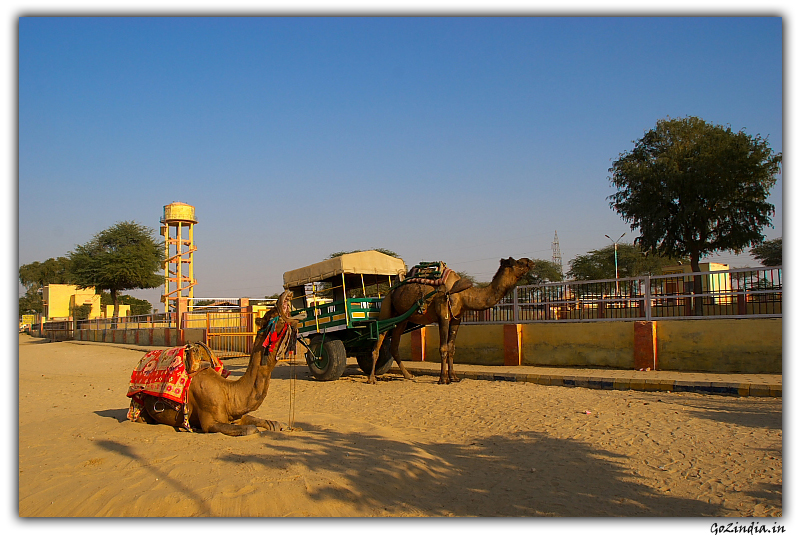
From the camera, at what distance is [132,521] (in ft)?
14.2

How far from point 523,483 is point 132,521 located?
342 cm

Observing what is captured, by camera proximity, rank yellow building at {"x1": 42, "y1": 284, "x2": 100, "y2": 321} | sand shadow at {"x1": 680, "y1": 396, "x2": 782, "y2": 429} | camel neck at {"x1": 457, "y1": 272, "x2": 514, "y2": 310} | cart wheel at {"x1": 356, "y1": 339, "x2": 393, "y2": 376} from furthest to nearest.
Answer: yellow building at {"x1": 42, "y1": 284, "x2": 100, "y2": 321}, cart wheel at {"x1": 356, "y1": 339, "x2": 393, "y2": 376}, camel neck at {"x1": 457, "y1": 272, "x2": 514, "y2": 310}, sand shadow at {"x1": 680, "y1": 396, "x2": 782, "y2": 429}

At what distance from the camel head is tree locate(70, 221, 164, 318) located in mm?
47643

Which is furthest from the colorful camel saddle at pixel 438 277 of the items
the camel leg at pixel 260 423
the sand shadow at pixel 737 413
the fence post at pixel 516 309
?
the camel leg at pixel 260 423

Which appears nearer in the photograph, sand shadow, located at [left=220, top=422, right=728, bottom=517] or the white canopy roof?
sand shadow, located at [left=220, top=422, right=728, bottom=517]

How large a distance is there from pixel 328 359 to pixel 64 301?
65.2 m

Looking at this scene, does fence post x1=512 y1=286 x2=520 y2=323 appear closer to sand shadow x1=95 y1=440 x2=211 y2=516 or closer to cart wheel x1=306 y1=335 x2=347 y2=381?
cart wheel x1=306 y1=335 x2=347 y2=381

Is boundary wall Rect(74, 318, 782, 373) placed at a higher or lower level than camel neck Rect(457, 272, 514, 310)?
lower

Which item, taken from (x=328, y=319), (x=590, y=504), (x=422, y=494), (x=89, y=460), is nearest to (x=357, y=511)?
(x=422, y=494)

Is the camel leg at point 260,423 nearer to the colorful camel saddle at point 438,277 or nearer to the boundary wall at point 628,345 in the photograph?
the colorful camel saddle at point 438,277

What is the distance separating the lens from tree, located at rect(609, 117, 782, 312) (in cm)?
2608

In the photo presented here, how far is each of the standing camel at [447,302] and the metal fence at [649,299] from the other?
1.69 m

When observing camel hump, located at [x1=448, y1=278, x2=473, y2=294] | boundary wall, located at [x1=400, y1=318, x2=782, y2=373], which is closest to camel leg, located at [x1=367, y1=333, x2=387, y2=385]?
camel hump, located at [x1=448, y1=278, x2=473, y2=294]

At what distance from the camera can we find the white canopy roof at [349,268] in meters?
13.6
